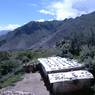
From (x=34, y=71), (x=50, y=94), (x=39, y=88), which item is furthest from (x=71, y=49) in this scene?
(x=50, y=94)

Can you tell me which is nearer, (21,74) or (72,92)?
(72,92)

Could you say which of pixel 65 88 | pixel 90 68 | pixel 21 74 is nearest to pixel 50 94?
pixel 65 88

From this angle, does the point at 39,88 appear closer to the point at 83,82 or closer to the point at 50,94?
the point at 50,94

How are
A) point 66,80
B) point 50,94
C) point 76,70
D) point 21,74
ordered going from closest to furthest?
point 66,80, point 50,94, point 76,70, point 21,74

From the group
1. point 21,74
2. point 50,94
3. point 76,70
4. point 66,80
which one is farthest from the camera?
point 21,74

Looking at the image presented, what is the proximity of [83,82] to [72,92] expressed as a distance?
0.84 m

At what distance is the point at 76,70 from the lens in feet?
61.6

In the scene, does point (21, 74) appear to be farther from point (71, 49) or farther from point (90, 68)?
point (90, 68)

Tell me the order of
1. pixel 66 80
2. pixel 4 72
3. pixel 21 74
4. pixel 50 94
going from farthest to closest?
pixel 4 72, pixel 21 74, pixel 50 94, pixel 66 80

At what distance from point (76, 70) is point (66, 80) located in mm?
2964

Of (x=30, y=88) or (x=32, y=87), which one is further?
(x=32, y=87)

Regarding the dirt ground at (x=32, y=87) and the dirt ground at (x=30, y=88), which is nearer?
the dirt ground at (x=30, y=88)

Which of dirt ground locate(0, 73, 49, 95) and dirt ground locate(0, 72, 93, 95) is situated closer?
dirt ground locate(0, 72, 93, 95)

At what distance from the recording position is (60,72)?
18812 mm
